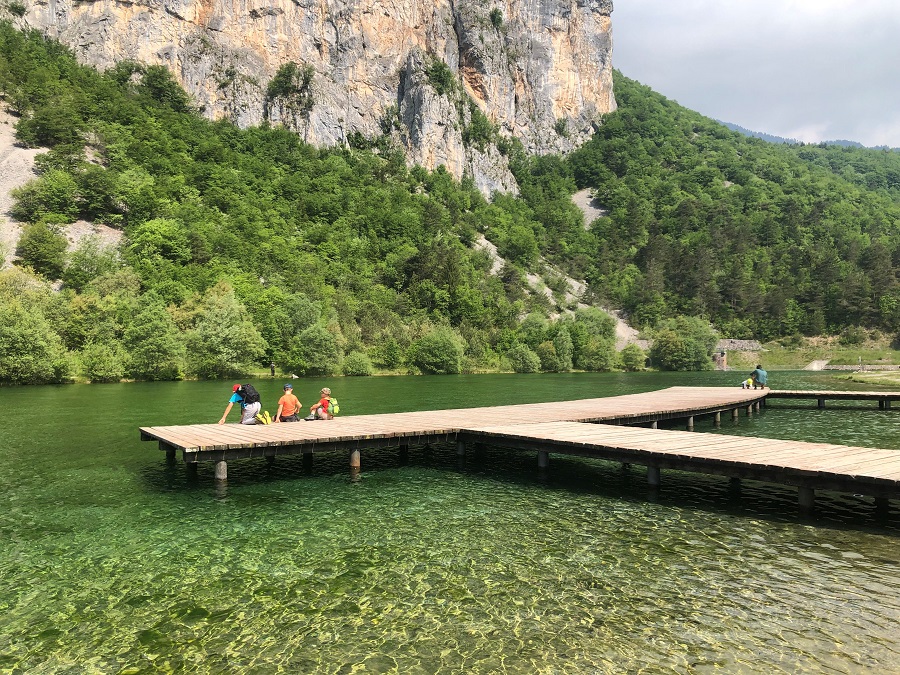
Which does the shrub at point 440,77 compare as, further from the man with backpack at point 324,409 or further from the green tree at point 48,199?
the man with backpack at point 324,409

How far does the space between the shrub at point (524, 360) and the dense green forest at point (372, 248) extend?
1.65 feet

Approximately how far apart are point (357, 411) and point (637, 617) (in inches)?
977

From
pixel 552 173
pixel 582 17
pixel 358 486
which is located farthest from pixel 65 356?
pixel 582 17

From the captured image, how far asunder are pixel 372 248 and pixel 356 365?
176 feet

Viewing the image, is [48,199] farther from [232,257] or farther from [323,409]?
[323,409]

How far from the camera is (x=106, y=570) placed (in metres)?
9.26

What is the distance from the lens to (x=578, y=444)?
15.7 m

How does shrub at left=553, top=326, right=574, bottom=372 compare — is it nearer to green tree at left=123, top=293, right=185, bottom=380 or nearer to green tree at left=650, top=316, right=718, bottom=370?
green tree at left=650, top=316, right=718, bottom=370

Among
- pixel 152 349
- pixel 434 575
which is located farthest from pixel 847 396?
pixel 152 349

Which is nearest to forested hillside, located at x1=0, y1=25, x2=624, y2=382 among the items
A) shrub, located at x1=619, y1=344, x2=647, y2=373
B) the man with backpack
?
shrub, located at x1=619, y1=344, x2=647, y2=373

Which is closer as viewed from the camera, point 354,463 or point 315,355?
point 354,463

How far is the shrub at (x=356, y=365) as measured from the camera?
7719cm

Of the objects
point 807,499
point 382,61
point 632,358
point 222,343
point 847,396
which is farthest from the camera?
point 382,61

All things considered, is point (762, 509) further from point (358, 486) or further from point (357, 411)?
point (357, 411)
